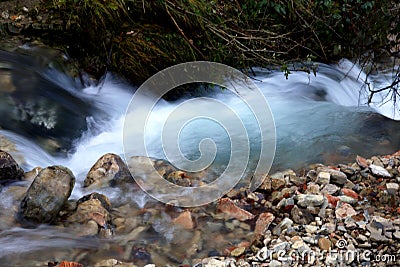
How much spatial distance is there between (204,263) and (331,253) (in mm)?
706

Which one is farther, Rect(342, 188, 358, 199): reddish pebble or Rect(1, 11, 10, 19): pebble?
Rect(1, 11, 10, 19): pebble

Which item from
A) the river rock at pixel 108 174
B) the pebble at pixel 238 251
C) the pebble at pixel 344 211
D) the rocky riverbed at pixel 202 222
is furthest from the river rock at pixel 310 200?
the river rock at pixel 108 174

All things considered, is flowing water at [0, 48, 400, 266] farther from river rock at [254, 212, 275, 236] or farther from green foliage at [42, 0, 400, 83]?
green foliage at [42, 0, 400, 83]

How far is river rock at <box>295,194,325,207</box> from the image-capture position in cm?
283

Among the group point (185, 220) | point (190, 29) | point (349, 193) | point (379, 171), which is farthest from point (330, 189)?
point (190, 29)

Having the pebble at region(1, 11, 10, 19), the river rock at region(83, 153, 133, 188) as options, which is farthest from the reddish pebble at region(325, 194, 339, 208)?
the pebble at region(1, 11, 10, 19)

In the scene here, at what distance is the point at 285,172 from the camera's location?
340 centimetres

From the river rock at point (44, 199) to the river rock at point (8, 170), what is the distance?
1.28ft

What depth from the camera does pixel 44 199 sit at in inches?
107

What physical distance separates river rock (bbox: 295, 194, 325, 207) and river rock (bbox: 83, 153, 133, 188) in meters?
1.29

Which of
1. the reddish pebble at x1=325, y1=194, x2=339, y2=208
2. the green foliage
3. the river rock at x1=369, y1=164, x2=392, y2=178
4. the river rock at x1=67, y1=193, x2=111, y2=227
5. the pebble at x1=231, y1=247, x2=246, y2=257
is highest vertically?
the green foliage

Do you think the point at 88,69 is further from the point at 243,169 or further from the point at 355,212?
the point at 355,212

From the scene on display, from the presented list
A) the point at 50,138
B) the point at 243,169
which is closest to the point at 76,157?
the point at 50,138

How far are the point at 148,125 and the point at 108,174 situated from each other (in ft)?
4.41
